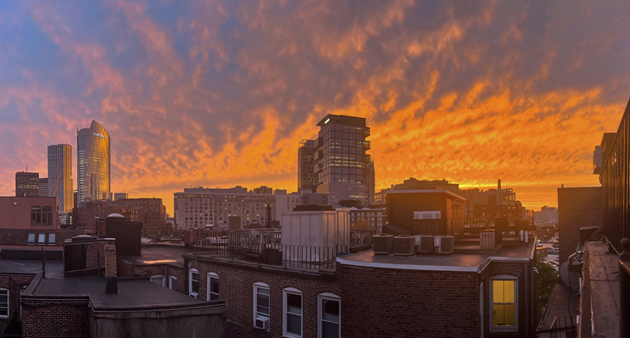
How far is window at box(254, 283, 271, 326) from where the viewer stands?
1545cm

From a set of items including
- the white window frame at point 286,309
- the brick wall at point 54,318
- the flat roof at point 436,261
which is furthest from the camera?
the brick wall at point 54,318

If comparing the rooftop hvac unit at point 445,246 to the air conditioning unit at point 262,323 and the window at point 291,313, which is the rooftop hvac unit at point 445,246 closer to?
the window at point 291,313

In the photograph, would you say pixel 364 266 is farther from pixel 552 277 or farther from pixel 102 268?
pixel 552 277

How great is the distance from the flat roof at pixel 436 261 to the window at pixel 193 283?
34.0 feet

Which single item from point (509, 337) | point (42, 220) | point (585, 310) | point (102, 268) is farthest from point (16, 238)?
point (585, 310)

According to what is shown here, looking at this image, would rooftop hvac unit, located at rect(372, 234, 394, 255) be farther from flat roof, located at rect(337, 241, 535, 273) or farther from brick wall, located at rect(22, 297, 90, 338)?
brick wall, located at rect(22, 297, 90, 338)

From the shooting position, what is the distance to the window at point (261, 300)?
15445 millimetres

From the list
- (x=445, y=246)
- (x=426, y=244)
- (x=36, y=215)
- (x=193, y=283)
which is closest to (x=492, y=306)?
(x=445, y=246)

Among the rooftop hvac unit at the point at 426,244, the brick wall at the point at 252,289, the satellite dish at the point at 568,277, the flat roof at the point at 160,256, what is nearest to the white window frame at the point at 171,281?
the flat roof at the point at 160,256

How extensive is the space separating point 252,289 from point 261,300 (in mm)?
550

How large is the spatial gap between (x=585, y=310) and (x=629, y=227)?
180cm

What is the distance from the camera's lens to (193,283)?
20656 mm

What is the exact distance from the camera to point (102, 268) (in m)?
24.3

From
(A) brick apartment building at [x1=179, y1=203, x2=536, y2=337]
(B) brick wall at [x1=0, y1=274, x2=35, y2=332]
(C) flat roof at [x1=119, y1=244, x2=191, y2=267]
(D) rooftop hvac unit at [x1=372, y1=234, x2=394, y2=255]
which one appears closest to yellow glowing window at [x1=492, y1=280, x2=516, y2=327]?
(A) brick apartment building at [x1=179, y1=203, x2=536, y2=337]
